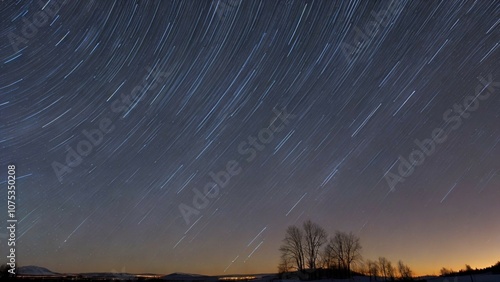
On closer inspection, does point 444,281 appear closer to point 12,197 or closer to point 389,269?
point 389,269

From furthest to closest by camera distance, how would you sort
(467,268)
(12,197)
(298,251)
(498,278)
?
1. (298,251)
2. (467,268)
3. (498,278)
4. (12,197)

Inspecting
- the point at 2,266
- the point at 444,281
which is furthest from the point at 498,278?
the point at 2,266

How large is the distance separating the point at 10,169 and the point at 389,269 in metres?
58.7

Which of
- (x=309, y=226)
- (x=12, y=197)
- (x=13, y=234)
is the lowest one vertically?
(x=13, y=234)

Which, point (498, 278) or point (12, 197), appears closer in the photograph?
point (12, 197)

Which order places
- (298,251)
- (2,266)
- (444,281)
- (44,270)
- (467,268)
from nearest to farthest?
(444,281)
(2,266)
(467,268)
(298,251)
(44,270)

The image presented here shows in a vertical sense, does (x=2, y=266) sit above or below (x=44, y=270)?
below

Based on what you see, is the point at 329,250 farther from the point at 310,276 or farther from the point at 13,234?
the point at 13,234

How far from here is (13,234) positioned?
1652 centimetres

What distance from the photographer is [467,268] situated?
51438 millimetres

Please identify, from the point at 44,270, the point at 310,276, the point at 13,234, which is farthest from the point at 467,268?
the point at 44,270

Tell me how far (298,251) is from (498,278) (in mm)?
29677

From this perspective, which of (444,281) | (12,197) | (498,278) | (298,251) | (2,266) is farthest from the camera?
(298,251)

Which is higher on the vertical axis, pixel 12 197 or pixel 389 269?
pixel 389 269
